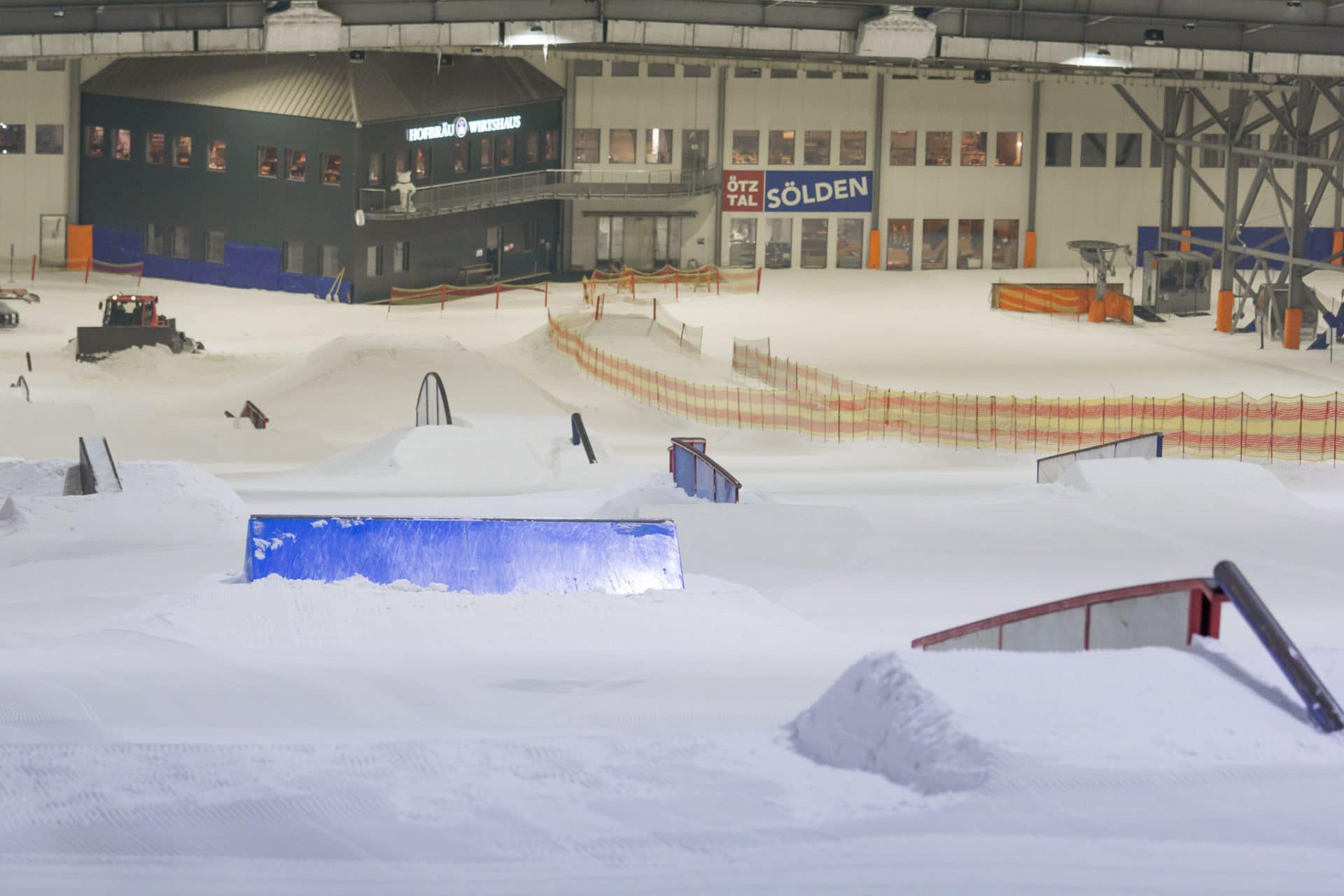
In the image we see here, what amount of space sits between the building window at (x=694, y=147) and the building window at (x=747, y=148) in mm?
931

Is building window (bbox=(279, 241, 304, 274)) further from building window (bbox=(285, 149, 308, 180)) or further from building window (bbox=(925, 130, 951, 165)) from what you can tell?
building window (bbox=(925, 130, 951, 165))

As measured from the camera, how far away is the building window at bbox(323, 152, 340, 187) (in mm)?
50625

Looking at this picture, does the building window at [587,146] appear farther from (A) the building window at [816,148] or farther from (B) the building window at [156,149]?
(B) the building window at [156,149]

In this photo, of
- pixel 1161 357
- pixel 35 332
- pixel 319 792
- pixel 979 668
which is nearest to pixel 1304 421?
pixel 1161 357

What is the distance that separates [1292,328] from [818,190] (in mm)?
20041

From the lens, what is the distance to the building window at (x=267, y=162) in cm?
5212

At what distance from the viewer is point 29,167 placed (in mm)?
55812

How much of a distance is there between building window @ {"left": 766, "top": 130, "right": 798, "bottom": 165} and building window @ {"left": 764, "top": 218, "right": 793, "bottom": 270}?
194 centimetres

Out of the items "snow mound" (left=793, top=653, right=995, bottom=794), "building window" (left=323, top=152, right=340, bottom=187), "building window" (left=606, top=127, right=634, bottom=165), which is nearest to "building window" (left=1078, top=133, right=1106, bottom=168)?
"building window" (left=606, top=127, right=634, bottom=165)

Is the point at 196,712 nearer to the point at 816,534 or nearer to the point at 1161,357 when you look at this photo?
the point at 816,534

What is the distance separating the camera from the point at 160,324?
40812mm

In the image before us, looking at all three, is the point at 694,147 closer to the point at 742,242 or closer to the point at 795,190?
the point at 742,242

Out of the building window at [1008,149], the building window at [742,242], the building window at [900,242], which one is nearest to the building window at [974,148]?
the building window at [1008,149]

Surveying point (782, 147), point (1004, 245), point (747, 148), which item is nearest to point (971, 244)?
point (1004, 245)
